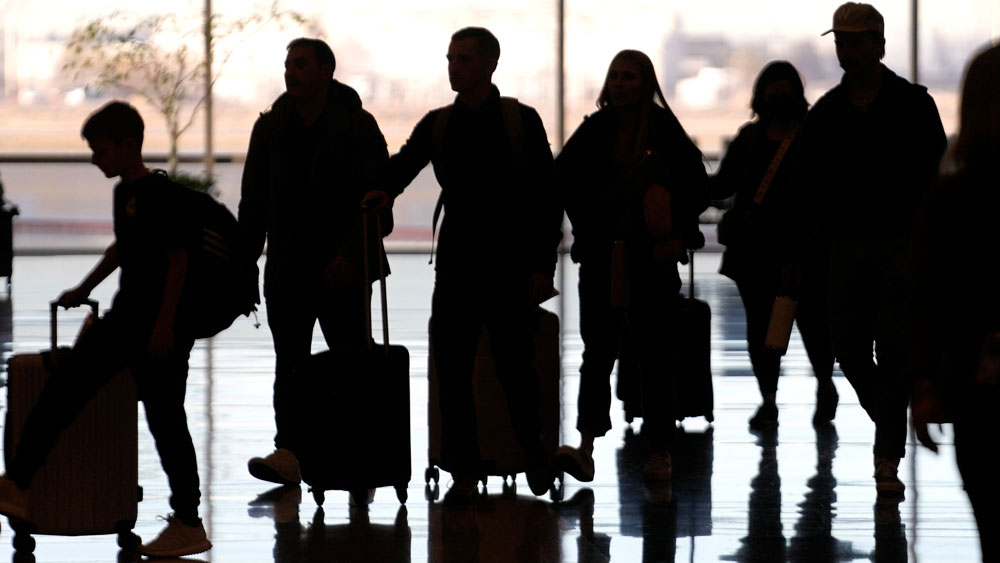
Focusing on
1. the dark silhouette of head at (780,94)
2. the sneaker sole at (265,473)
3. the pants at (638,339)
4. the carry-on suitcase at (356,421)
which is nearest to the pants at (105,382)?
the carry-on suitcase at (356,421)

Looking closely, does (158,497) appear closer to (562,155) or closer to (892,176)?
(562,155)

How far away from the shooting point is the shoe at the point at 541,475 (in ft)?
17.1

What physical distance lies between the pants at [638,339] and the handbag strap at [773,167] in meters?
1.31

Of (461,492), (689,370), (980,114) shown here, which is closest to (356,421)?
(461,492)

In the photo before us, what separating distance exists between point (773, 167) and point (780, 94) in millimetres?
293

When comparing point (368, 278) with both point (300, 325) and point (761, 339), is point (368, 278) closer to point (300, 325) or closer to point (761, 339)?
→ point (300, 325)

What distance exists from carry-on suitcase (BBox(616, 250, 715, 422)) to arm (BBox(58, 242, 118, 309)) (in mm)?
2701

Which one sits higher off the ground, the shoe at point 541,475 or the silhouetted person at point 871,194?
the silhouetted person at point 871,194

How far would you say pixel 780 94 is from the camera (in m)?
6.76

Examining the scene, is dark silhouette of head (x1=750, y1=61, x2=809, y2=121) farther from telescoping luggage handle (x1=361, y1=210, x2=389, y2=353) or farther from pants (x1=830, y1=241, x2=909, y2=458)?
telescoping luggage handle (x1=361, y1=210, x2=389, y2=353)

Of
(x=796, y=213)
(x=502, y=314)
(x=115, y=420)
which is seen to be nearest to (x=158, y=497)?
(x=115, y=420)

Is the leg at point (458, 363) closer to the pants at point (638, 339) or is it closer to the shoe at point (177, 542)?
the pants at point (638, 339)

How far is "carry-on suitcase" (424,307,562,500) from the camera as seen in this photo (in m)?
5.42

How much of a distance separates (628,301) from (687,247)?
289 millimetres
